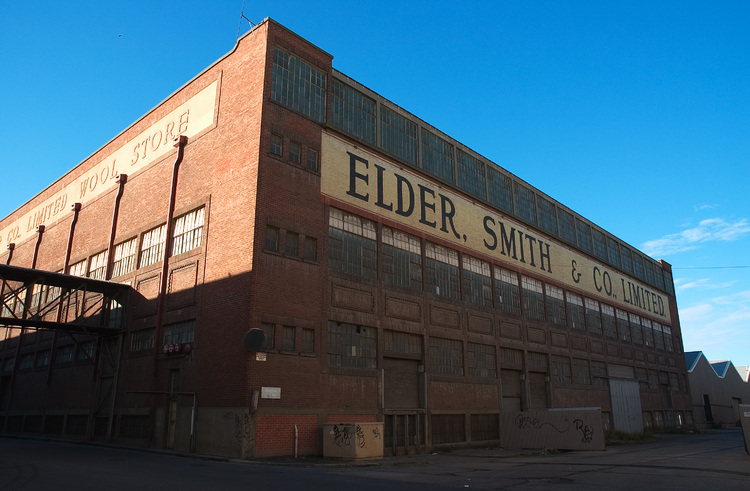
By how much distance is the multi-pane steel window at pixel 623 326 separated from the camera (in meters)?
48.4

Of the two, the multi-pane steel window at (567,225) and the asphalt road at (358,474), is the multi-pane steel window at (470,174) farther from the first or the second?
the asphalt road at (358,474)

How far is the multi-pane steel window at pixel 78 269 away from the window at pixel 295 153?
17.4 meters

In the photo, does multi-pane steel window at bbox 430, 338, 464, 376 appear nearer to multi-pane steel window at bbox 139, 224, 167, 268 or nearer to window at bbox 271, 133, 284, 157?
window at bbox 271, 133, 284, 157

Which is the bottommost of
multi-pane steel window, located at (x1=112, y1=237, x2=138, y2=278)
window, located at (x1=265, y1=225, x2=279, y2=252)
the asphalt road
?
the asphalt road

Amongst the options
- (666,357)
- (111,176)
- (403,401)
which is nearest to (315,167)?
(403,401)

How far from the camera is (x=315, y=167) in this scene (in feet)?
81.7

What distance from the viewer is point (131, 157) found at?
3158cm

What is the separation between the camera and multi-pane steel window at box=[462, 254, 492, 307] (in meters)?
32.3

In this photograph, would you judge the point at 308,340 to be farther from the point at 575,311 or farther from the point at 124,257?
the point at 575,311

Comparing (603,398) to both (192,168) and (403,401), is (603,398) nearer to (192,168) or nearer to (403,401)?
(403,401)

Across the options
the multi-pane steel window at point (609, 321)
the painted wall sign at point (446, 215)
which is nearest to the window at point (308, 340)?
the painted wall sign at point (446, 215)

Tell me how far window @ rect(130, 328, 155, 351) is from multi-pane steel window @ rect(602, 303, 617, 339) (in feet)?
116

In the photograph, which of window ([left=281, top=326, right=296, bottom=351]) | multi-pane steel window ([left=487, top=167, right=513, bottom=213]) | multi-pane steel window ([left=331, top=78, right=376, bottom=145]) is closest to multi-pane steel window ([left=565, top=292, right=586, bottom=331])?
multi-pane steel window ([left=487, top=167, right=513, bottom=213])

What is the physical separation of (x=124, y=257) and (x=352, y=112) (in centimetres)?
1449
